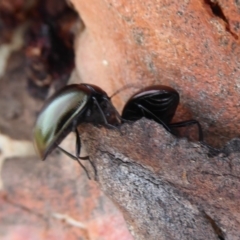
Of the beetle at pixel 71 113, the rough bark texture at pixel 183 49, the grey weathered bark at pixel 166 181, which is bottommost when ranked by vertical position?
the beetle at pixel 71 113

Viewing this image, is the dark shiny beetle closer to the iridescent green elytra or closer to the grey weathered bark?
the iridescent green elytra

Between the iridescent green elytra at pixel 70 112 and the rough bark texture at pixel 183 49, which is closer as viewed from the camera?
the rough bark texture at pixel 183 49

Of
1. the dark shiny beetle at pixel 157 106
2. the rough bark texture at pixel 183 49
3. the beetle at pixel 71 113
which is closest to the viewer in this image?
the rough bark texture at pixel 183 49

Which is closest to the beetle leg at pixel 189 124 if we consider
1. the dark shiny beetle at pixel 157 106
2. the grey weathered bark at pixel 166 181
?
the dark shiny beetle at pixel 157 106

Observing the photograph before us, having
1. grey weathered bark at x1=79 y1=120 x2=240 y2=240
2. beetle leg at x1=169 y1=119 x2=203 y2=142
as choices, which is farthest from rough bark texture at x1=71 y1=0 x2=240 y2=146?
grey weathered bark at x1=79 y1=120 x2=240 y2=240

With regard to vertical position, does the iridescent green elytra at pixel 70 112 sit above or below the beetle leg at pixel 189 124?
below

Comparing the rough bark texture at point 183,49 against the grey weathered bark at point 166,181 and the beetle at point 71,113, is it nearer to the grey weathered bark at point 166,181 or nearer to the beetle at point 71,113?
the beetle at point 71,113

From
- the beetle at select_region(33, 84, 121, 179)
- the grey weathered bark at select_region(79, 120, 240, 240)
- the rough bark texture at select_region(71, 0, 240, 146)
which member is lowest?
the beetle at select_region(33, 84, 121, 179)

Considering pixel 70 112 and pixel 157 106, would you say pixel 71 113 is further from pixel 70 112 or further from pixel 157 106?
pixel 157 106

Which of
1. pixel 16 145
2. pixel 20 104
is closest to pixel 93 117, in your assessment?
pixel 16 145
